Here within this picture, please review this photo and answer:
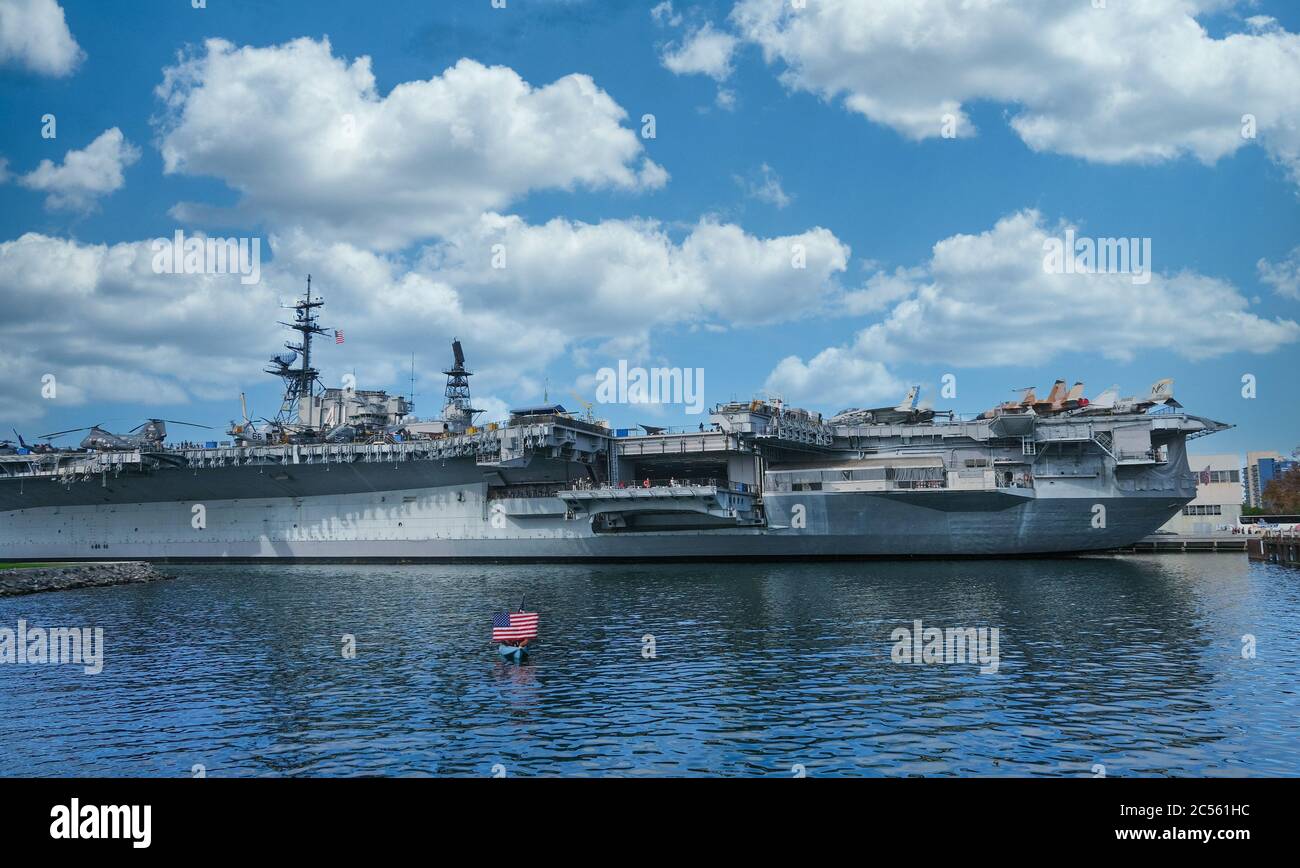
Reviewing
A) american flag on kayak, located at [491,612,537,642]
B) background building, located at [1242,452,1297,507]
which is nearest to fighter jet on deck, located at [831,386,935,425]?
american flag on kayak, located at [491,612,537,642]

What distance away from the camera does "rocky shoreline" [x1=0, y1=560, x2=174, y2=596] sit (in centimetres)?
3756

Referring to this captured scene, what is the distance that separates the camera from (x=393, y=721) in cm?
1462

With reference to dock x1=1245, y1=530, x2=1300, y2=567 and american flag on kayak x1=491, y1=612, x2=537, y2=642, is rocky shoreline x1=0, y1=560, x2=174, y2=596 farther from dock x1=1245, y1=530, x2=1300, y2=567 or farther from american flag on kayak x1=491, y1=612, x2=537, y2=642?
dock x1=1245, y1=530, x2=1300, y2=567

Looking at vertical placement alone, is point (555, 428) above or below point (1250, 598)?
above

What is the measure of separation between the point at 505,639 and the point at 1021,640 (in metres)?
11.9

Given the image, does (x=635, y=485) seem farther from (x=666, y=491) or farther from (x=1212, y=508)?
(x=1212, y=508)

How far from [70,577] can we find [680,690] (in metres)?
36.0

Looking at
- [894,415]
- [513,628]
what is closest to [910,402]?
[894,415]

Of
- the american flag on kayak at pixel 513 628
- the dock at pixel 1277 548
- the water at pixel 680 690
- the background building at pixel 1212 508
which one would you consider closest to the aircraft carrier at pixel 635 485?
the dock at pixel 1277 548

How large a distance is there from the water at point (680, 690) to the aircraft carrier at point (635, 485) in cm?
1103

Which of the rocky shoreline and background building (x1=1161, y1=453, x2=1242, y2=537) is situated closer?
the rocky shoreline

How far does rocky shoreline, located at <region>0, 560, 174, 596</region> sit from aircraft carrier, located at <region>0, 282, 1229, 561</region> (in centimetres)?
725
